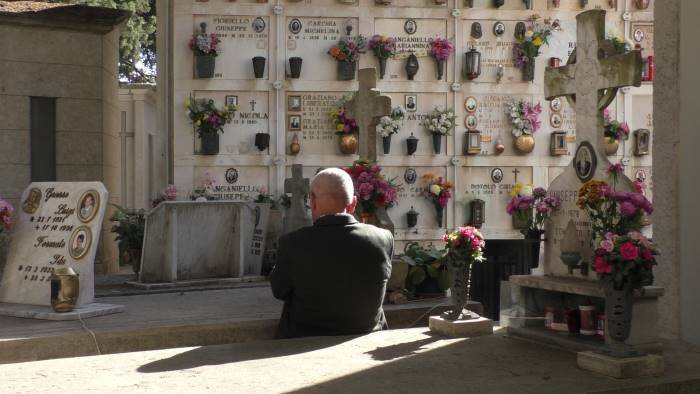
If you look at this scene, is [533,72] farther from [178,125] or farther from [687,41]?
[687,41]

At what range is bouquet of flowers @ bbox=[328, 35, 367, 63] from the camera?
11711mm

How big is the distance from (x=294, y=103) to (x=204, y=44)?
1446 millimetres

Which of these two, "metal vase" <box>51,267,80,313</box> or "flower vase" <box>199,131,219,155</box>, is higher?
"flower vase" <box>199,131,219,155</box>

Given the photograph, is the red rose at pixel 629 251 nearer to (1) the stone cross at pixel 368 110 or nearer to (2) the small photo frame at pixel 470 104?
(1) the stone cross at pixel 368 110

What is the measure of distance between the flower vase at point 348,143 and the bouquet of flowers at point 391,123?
0.38 metres

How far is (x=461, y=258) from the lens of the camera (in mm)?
5137

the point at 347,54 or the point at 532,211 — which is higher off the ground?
the point at 347,54

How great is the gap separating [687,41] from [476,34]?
6689mm

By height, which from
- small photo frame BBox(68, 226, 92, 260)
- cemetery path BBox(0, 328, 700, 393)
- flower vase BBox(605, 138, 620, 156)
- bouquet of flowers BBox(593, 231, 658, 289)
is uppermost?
flower vase BBox(605, 138, 620, 156)

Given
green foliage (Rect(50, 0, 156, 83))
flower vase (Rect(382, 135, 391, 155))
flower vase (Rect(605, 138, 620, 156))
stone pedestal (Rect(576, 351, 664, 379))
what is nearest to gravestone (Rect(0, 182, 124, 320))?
stone pedestal (Rect(576, 351, 664, 379))

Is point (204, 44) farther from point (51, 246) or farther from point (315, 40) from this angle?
point (51, 246)

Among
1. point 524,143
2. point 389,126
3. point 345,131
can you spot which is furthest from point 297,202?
point 524,143

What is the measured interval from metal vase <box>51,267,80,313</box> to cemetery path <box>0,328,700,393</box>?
1725 mm

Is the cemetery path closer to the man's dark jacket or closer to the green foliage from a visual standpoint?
the man's dark jacket
